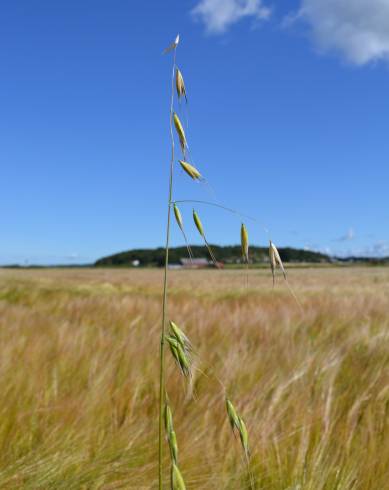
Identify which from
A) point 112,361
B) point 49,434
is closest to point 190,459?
→ point 49,434

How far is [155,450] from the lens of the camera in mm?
1203

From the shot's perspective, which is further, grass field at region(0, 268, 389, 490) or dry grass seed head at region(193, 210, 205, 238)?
grass field at region(0, 268, 389, 490)

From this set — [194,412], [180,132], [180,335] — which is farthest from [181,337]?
[194,412]

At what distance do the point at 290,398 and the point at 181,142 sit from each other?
1.27 metres

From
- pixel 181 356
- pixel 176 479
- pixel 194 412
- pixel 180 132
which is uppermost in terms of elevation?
pixel 180 132

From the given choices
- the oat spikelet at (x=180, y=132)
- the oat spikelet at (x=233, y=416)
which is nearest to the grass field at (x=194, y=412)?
the oat spikelet at (x=233, y=416)

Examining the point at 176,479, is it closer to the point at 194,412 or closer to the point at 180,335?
the point at 180,335

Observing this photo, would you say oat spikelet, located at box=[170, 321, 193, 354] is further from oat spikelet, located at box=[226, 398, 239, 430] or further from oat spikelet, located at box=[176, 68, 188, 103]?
oat spikelet, located at box=[176, 68, 188, 103]

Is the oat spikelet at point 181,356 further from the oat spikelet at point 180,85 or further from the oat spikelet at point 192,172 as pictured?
the oat spikelet at point 180,85

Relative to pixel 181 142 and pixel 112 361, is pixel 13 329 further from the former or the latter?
pixel 181 142

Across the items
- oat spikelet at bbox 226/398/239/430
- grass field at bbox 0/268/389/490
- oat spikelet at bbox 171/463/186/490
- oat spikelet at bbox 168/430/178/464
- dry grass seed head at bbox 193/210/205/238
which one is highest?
dry grass seed head at bbox 193/210/205/238

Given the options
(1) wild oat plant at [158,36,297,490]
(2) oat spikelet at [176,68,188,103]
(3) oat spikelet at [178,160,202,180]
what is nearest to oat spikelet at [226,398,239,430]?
(1) wild oat plant at [158,36,297,490]

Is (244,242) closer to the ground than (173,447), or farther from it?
farther from it

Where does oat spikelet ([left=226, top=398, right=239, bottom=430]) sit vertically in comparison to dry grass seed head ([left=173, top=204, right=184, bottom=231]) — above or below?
below
